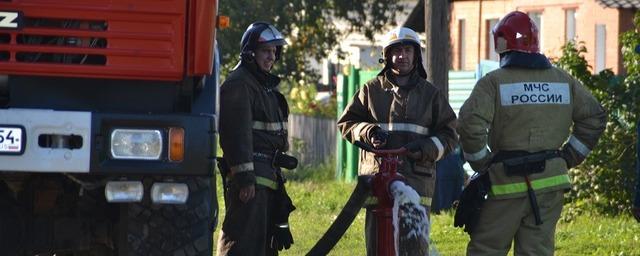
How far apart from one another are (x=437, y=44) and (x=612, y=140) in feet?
6.82

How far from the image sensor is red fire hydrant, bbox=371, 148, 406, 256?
8.18 metres

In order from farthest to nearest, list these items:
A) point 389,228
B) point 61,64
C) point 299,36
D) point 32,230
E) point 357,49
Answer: point 357,49 → point 299,36 → point 389,228 → point 32,230 → point 61,64

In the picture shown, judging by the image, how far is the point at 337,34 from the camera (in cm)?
2898

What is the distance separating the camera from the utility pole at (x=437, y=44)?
593 inches

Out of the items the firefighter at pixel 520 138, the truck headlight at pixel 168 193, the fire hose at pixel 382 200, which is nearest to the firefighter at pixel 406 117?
the fire hose at pixel 382 200

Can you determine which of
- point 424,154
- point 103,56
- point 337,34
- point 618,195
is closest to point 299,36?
point 337,34

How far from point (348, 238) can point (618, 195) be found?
10.8 feet

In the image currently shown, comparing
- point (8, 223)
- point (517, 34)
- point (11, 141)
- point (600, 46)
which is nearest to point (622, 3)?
point (600, 46)

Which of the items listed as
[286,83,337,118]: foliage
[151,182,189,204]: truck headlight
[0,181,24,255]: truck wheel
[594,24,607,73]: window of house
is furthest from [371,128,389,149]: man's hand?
Answer: [594,24,607,73]: window of house

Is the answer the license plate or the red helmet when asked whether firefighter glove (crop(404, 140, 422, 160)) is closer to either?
the red helmet

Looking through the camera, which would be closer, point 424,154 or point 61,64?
point 61,64

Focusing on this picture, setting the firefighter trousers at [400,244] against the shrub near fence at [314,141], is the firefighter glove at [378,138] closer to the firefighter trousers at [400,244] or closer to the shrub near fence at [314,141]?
the firefighter trousers at [400,244]

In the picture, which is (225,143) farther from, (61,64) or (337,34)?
(337,34)

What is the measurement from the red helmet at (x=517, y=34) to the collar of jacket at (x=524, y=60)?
0.13 ft
